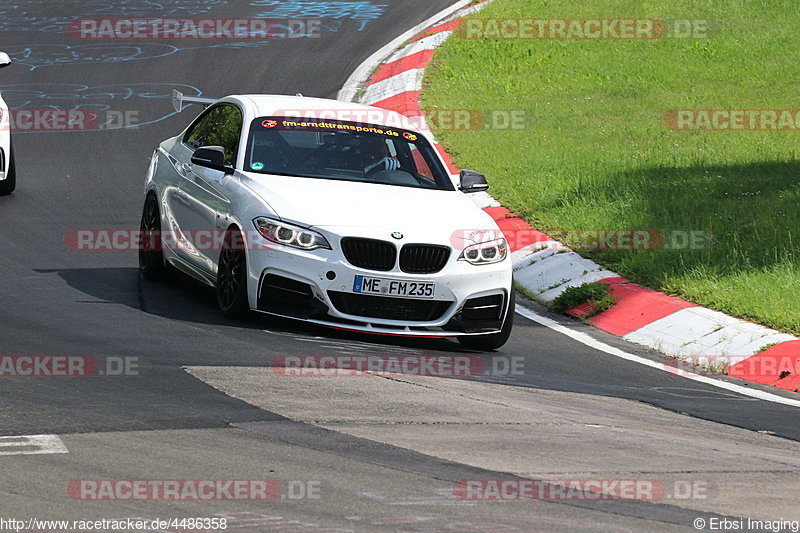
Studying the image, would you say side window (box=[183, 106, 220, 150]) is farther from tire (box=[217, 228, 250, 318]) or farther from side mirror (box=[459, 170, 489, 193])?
side mirror (box=[459, 170, 489, 193])

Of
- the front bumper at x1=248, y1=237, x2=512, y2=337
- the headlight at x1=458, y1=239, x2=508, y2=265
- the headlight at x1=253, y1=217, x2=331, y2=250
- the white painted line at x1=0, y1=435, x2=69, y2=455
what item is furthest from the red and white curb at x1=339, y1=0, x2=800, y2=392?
the white painted line at x1=0, y1=435, x2=69, y2=455

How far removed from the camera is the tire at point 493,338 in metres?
9.40

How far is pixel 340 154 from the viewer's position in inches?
398

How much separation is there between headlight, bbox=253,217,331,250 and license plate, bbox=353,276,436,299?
33 centimetres

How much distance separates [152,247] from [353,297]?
2650 mm

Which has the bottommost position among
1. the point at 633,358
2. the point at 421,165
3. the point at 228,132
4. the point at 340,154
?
the point at 633,358

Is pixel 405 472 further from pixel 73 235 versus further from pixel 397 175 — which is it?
pixel 73 235

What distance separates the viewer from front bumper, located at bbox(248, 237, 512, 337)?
29.0ft

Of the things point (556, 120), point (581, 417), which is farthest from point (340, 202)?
point (556, 120)

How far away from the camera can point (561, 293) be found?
11523 millimetres

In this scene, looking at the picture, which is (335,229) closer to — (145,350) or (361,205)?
(361,205)

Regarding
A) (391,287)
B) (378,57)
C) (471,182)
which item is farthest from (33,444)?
(378,57)

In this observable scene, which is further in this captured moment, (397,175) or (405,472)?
(397,175)

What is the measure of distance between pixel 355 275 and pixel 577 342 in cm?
219
